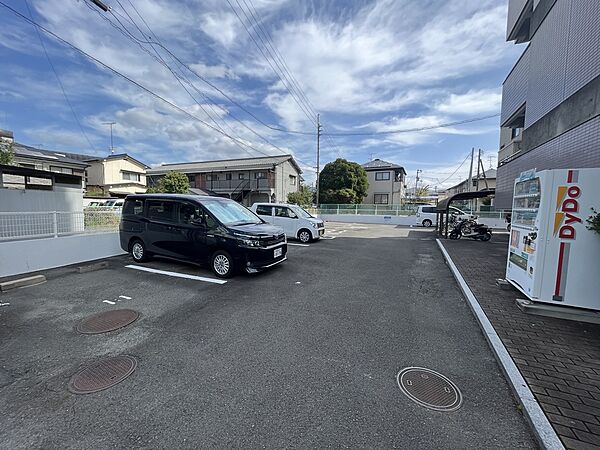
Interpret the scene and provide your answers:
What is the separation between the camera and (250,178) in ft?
90.5

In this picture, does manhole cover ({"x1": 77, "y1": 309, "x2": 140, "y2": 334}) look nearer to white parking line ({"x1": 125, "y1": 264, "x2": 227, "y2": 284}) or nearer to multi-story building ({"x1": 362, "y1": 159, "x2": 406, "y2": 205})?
white parking line ({"x1": 125, "y1": 264, "x2": 227, "y2": 284})

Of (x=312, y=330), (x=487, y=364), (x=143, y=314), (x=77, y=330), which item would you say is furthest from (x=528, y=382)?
(x=77, y=330)

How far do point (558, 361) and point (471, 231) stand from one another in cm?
1138

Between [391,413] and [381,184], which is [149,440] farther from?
[381,184]

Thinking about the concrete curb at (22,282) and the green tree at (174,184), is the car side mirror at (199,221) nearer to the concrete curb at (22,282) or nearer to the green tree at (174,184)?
the concrete curb at (22,282)

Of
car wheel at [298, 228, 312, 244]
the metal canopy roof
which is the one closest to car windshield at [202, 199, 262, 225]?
car wheel at [298, 228, 312, 244]

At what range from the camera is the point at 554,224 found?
12.3ft

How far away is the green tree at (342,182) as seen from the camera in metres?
28.3

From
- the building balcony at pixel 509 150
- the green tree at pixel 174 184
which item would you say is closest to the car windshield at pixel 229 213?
the building balcony at pixel 509 150

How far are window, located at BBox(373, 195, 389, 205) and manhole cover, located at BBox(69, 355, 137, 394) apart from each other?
1314 inches

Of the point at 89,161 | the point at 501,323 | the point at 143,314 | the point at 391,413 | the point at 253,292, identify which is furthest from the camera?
the point at 89,161

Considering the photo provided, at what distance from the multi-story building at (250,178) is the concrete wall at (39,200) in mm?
17852

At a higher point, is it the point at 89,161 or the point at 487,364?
the point at 89,161

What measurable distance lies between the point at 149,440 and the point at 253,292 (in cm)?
298
